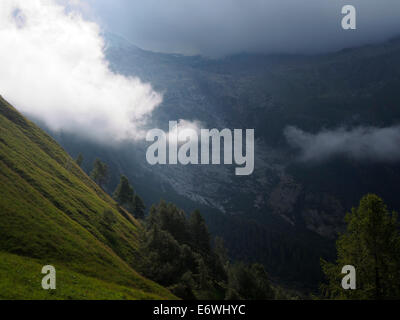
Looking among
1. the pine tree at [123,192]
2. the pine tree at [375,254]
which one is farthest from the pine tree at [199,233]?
the pine tree at [375,254]

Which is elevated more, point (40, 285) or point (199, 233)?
point (199, 233)

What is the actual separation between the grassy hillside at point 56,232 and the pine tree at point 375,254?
28.1 meters

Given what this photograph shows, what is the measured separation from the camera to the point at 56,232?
47594 millimetres

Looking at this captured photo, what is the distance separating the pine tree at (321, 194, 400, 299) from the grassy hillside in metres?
28.1

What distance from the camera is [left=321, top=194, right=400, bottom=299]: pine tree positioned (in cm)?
3125

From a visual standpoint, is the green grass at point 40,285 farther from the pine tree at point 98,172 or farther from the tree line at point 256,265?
the pine tree at point 98,172

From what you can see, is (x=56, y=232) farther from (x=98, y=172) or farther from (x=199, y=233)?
(x=98, y=172)

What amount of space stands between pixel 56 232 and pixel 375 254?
49304mm

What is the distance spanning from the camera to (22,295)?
25406 millimetres

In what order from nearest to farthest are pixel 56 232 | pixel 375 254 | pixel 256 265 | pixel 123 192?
pixel 375 254 < pixel 56 232 < pixel 256 265 < pixel 123 192

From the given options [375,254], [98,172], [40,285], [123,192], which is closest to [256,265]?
[375,254]

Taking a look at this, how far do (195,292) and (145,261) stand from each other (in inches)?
573
